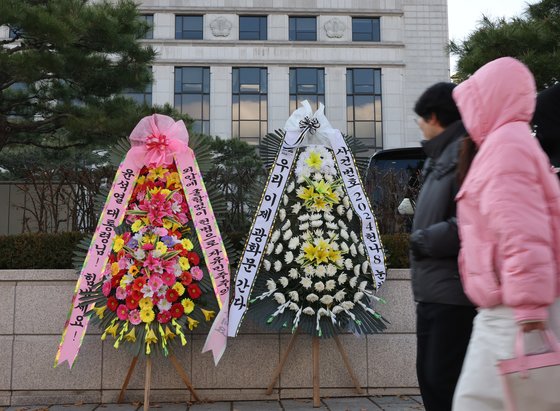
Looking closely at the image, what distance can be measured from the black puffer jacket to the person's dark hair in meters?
0.07

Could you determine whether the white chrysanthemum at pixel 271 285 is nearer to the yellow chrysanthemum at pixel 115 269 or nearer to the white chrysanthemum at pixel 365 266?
the white chrysanthemum at pixel 365 266

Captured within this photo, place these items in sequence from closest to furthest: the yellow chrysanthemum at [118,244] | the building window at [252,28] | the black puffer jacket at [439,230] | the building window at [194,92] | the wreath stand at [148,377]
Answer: the black puffer jacket at [439,230] → the wreath stand at [148,377] → the yellow chrysanthemum at [118,244] → the building window at [194,92] → the building window at [252,28]

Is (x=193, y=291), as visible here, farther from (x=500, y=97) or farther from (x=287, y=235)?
(x=500, y=97)

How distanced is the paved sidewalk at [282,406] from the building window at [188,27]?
37.4 meters

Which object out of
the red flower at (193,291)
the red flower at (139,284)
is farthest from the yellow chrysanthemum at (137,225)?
the red flower at (193,291)

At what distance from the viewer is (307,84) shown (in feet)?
132

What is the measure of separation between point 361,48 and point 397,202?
3589 centimetres

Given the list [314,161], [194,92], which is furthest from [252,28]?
[314,161]

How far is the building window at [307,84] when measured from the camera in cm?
3988

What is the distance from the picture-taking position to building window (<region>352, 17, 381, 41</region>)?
134 ft

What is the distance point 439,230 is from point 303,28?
40.0 meters

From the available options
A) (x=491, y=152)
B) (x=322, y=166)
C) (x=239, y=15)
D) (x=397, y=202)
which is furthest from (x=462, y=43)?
(x=239, y=15)

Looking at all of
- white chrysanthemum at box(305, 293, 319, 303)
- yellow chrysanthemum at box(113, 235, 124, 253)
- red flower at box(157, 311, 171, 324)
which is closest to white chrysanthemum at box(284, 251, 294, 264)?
white chrysanthemum at box(305, 293, 319, 303)

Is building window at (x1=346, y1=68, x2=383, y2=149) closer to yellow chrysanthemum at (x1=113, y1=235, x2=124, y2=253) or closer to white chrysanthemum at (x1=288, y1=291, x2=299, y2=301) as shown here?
white chrysanthemum at (x1=288, y1=291, x2=299, y2=301)
